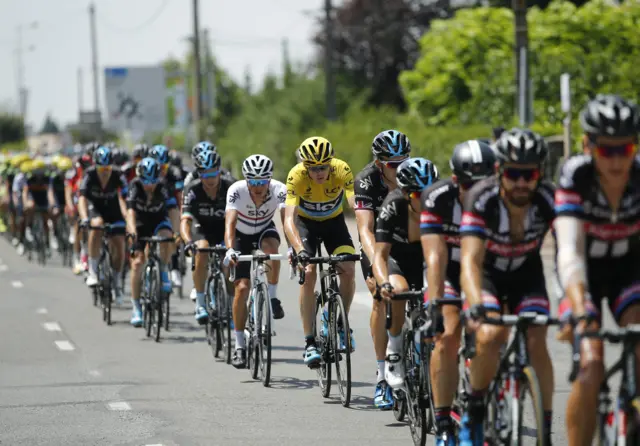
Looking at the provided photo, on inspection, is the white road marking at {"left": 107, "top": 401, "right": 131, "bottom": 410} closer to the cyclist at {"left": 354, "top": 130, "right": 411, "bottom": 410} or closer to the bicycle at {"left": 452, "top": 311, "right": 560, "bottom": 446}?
the cyclist at {"left": 354, "top": 130, "right": 411, "bottom": 410}

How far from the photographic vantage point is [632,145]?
585 cm

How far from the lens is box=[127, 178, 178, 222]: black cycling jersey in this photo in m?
14.8

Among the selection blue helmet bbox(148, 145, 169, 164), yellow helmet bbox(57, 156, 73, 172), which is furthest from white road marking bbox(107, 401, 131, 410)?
yellow helmet bbox(57, 156, 73, 172)

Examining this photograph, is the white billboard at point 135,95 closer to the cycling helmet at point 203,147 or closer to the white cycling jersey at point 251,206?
the cycling helmet at point 203,147

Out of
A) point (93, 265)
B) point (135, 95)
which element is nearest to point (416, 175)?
point (93, 265)

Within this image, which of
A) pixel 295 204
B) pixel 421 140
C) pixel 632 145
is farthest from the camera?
pixel 421 140

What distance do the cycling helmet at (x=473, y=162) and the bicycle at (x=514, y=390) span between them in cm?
96

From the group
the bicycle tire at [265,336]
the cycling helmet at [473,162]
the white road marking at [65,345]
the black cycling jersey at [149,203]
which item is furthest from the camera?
the black cycling jersey at [149,203]

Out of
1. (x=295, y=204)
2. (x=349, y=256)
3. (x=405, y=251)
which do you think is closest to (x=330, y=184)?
(x=295, y=204)

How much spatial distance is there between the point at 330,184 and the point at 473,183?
3834mm

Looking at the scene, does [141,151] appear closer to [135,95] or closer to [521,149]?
[521,149]

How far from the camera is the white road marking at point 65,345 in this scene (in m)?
13.6

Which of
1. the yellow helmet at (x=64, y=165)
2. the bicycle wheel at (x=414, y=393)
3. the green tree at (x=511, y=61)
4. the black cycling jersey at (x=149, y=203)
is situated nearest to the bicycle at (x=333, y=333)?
the bicycle wheel at (x=414, y=393)

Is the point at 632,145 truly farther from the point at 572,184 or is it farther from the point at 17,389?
the point at 17,389
